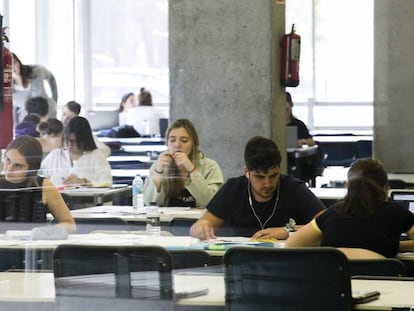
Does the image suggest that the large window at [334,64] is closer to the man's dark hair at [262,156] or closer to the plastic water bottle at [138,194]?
the plastic water bottle at [138,194]

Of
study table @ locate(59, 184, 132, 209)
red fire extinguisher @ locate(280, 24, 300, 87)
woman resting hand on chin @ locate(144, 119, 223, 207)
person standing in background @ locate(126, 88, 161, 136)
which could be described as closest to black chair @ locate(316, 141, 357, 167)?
person standing in background @ locate(126, 88, 161, 136)

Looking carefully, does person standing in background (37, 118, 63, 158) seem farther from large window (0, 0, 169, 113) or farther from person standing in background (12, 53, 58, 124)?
large window (0, 0, 169, 113)

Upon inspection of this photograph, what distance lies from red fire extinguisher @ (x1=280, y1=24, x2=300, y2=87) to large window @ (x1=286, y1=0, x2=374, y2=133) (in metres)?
8.67

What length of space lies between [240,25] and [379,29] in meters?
3.27

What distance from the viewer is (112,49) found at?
1677 centimetres

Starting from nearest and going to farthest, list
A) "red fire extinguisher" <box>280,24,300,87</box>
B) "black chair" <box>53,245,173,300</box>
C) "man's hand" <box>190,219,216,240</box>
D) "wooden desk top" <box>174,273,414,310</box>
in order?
1. "wooden desk top" <box>174,273,414,310</box>
2. "black chair" <box>53,245,173,300</box>
3. "man's hand" <box>190,219,216,240</box>
4. "red fire extinguisher" <box>280,24,300,87</box>

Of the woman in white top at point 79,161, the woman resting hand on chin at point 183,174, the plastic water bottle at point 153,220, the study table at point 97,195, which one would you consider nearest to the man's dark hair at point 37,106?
the woman in white top at point 79,161

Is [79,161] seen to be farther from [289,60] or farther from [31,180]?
[31,180]

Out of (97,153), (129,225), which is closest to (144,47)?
(97,153)

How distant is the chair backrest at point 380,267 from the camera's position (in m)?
3.92

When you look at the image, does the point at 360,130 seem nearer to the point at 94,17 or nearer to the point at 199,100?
the point at 94,17

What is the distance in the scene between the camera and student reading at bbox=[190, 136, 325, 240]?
17.4ft

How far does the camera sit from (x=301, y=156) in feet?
35.6

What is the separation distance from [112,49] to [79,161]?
8975 mm
